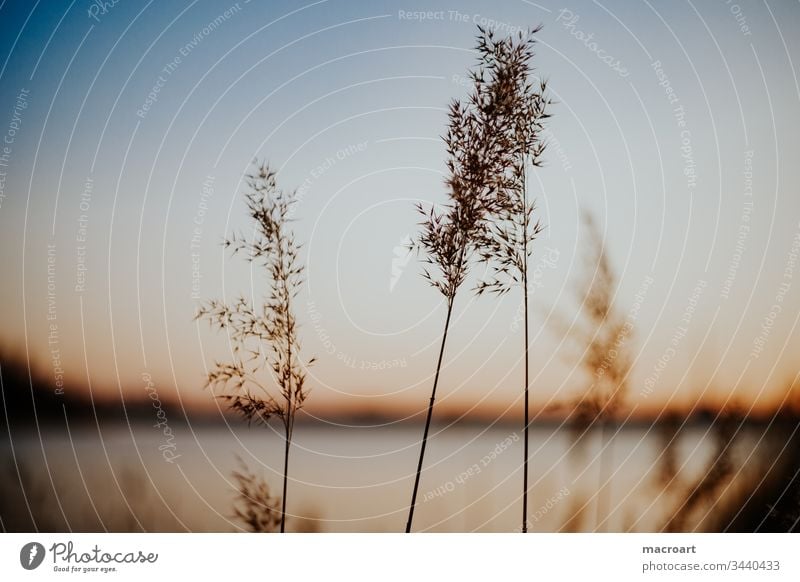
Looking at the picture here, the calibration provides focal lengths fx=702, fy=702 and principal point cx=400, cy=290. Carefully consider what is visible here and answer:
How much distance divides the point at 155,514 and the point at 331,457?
2.57ft

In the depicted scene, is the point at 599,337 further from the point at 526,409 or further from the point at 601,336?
the point at 526,409

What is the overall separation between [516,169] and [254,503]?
1780 mm

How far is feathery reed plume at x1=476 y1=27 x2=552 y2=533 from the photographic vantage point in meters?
2.88

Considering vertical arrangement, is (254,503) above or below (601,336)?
below

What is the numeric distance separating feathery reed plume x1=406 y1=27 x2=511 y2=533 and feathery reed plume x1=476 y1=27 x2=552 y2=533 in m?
0.02

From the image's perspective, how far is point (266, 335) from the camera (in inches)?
115
